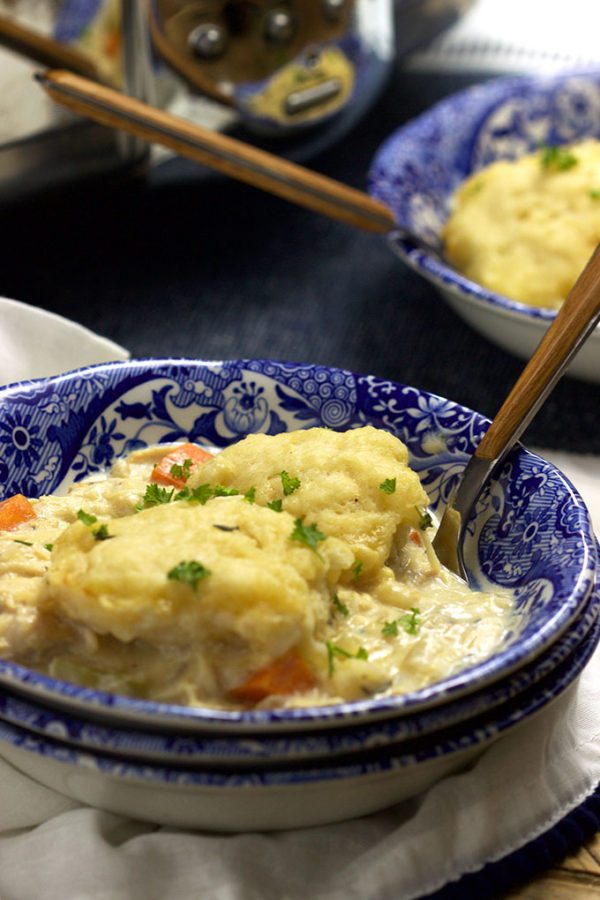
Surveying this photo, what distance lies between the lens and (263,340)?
3.29m

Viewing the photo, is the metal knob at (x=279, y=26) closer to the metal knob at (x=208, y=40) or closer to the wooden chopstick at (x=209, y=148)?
the metal knob at (x=208, y=40)

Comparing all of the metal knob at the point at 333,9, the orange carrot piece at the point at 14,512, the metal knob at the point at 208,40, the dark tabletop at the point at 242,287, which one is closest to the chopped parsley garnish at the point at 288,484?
the orange carrot piece at the point at 14,512

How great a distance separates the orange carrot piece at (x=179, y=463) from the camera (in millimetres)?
2113

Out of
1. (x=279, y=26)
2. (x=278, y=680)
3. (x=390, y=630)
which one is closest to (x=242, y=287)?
(x=279, y=26)

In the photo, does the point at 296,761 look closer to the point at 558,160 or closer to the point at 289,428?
the point at 289,428

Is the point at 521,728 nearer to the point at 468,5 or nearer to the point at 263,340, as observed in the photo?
the point at 263,340

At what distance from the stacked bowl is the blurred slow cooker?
1.23 metres

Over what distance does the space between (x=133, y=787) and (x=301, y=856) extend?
249 millimetres

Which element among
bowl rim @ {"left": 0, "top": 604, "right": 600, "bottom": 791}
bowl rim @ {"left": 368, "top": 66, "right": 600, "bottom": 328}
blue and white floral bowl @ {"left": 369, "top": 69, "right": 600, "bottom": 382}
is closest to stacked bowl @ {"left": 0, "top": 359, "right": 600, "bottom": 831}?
bowl rim @ {"left": 0, "top": 604, "right": 600, "bottom": 791}

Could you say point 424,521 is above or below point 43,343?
above

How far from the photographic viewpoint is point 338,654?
1.67 metres

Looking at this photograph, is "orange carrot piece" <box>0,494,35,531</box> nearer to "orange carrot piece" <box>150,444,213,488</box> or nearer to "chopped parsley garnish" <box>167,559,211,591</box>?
"orange carrot piece" <box>150,444,213,488</box>

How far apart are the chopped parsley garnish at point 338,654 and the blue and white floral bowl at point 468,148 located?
1.37m

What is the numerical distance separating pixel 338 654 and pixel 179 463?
2.12ft
